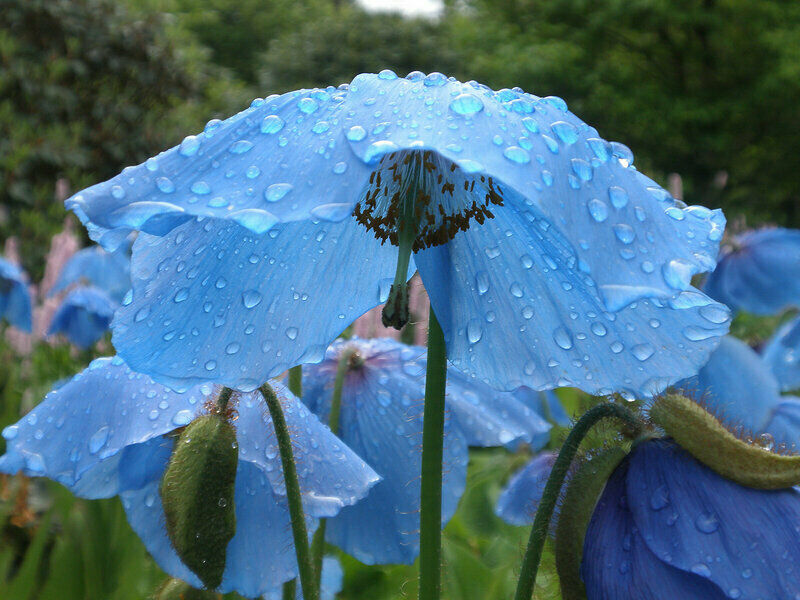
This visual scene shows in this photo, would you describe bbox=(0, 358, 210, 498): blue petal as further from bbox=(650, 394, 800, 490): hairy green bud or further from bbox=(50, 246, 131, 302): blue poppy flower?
bbox=(50, 246, 131, 302): blue poppy flower

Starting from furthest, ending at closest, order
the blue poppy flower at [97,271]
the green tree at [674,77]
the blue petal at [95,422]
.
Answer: the green tree at [674,77], the blue poppy flower at [97,271], the blue petal at [95,422]

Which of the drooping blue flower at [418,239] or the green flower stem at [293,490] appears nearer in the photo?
the drooping blue flower at [418,239]

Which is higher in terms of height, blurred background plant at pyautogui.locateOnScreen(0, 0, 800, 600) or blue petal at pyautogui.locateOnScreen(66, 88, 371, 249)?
blue petal at pyautogui.locateOnScreen(66, 88, 371, 249)

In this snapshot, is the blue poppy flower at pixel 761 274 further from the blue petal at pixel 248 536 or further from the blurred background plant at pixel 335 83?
the blue petal at pixel 248 536

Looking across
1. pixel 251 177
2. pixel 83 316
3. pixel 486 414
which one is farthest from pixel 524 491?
pixel 83 316

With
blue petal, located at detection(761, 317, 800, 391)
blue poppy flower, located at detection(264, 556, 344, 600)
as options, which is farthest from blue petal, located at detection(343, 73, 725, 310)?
blue petal, located at detection(761, 317, 800, 391)

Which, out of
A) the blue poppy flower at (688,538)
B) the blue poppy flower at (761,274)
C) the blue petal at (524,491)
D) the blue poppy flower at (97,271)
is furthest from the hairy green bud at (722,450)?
the blue poppy flower at (97,271)

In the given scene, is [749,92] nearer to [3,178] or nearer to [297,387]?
[3,178]

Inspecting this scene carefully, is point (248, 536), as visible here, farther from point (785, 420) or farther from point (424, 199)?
point (785, 420)
